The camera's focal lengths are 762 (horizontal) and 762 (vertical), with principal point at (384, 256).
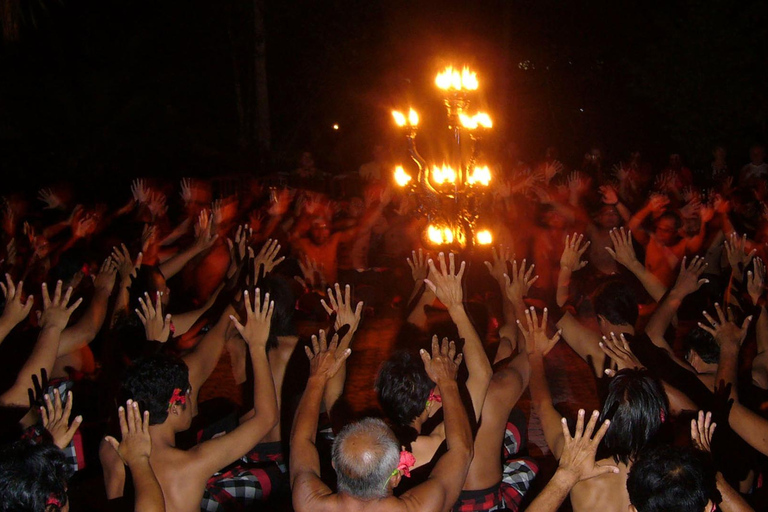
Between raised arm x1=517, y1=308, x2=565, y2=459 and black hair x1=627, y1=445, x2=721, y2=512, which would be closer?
black hair x1=627, y1=445, x2=721, y2=512

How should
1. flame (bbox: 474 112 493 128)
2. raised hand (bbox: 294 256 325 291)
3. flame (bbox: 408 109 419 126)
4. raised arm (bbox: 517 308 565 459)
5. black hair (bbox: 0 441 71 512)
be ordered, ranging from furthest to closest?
raised hand (bbox: 294 256 325 291) → flame (bbox: 408 109 419 126) → flame (bbox: 474 112 493 128) → raised arm (bbox: 517 308 565 459) → black hair (bbox: 0 441 71 512)

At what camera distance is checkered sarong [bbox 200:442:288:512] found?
4.32 m

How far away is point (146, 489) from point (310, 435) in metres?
0.76

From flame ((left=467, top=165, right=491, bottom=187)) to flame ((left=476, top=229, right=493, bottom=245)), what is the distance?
0.72m

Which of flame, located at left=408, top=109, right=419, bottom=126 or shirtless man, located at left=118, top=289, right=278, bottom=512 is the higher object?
flame, located at left=408, top=109, right=419, bottom=126

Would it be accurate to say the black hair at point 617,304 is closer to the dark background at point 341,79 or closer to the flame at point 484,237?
the flame at point 484,237

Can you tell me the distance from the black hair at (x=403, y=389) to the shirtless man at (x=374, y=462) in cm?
18

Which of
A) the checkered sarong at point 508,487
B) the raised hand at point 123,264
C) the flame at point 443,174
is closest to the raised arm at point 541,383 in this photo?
the checkered sarong at point 508,487

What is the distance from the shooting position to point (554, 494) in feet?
10.3

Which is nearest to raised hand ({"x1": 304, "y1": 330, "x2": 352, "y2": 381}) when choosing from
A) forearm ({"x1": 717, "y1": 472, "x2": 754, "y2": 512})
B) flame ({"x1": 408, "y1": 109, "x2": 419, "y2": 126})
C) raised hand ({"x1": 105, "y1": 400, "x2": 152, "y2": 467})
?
raised hand ({"x1": 105, "y1": 400, "x2": 152, "y2": 467})

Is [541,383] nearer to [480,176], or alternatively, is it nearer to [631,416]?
[631,416]

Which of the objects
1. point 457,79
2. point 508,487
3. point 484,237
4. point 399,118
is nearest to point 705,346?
point 508,487

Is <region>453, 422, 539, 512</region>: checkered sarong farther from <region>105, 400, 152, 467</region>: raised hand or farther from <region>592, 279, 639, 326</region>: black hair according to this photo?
<region>105, 400, 152, 467</region>: raised hand

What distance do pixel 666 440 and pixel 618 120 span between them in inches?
645
